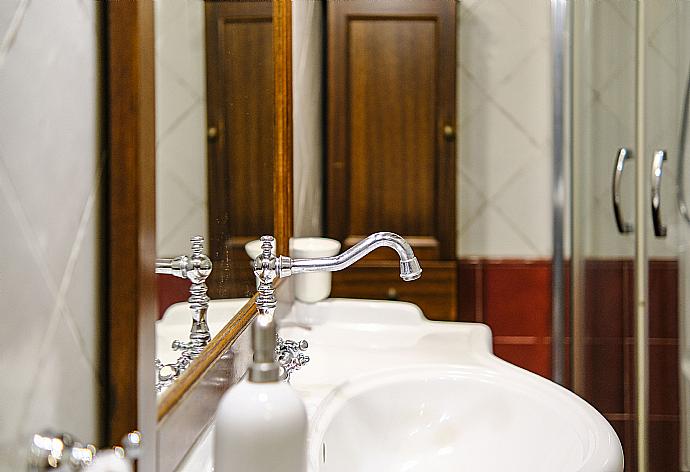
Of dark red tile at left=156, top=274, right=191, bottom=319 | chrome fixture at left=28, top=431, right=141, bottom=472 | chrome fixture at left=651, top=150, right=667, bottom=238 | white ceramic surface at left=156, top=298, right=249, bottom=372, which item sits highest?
chrome fixture at left=651, top=150, right=667, bottom=238

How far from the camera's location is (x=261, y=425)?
0.45 meters

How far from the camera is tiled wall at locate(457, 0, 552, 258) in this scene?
220 cm

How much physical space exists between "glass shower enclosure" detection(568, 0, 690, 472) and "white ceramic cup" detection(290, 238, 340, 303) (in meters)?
0.61

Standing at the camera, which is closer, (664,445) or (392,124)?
(664,445)

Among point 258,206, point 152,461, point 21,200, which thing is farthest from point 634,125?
point 21,200

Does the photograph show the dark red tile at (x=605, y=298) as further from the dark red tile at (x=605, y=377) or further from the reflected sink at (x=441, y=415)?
the reflected sink at (x=441, y=415)

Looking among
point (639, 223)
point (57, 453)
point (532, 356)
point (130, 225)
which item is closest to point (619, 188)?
point (639, 223)

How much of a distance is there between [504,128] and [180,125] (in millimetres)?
1606

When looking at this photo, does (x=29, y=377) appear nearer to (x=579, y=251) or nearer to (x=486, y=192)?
(x=579, y=251)

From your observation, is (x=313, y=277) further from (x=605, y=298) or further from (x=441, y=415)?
(x=605, y=298)

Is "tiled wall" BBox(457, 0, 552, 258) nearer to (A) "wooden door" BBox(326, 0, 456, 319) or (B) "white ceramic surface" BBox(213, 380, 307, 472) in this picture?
(A) "wooden door" BBox(326, 0, 456, 319)

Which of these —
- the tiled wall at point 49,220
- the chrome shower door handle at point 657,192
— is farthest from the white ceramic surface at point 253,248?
the chrome shower door handle at point 657,192

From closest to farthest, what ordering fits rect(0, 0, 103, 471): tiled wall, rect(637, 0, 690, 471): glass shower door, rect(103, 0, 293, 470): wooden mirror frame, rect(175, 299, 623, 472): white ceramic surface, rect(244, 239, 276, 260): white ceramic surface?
rect(0, 0, 103, 471): tiled wall, rect(103, 0, 293, 470): wooden mirror frame, rect(175, 299, 623, 472): white ceramic surface, rect(244, 239, 276, 260): white ceramic surface, rect(637, 0, 690, 471): glass shower door

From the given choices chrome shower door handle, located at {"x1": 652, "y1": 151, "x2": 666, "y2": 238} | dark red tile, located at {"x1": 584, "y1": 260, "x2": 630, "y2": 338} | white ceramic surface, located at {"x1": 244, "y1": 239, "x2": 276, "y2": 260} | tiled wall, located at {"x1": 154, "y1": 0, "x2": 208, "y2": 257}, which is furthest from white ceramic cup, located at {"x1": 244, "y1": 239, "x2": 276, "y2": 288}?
dark red tile, located at {"x1": 584, "y1": 260, "x2": 630, "y2": 338}
